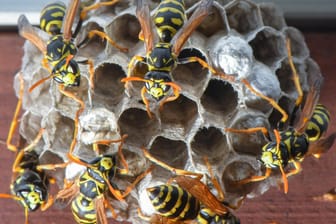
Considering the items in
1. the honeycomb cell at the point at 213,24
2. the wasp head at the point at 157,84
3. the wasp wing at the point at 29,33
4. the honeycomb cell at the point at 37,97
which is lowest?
the honeycomb cell at the point at 37,97

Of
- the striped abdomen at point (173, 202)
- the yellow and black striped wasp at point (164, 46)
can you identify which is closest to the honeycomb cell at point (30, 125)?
the yellow and black striped wasp at point (164, 46)

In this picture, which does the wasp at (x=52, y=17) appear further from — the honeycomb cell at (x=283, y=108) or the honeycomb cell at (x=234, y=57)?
the honeycomb cell at (x=283, y=108)

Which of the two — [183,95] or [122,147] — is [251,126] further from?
[122,147]

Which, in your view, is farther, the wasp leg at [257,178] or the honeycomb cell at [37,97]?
the honeycomb cell at [37,97]

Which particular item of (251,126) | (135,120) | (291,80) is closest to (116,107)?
(135,120)

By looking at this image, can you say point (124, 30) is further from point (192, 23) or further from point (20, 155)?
point (20, 155)

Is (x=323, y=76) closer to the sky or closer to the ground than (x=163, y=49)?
closer to the ground

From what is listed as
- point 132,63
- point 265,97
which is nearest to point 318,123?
point 265,97
